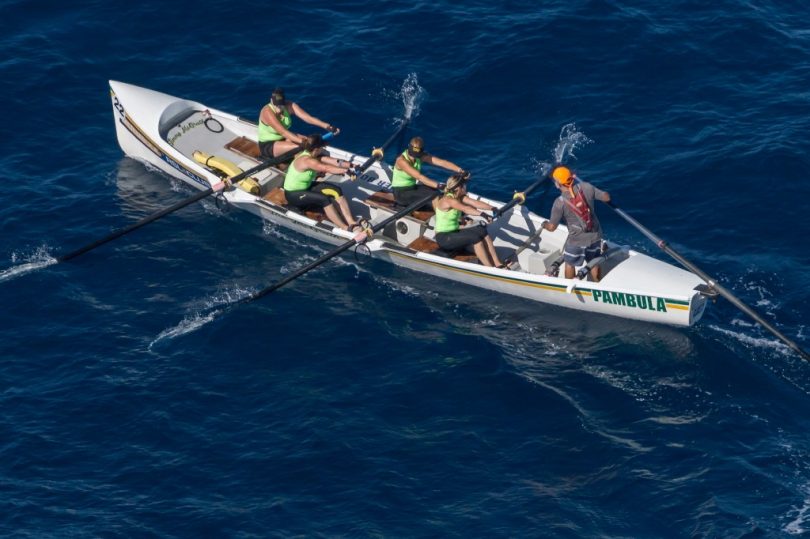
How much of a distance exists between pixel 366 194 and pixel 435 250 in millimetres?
4052

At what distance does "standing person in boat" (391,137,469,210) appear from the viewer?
124 ft

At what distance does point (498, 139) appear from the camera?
4259cm

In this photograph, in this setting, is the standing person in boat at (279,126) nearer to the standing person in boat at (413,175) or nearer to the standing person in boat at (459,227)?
the standing person in boat at (413,175)

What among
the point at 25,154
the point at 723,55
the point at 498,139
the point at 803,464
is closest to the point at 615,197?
the point at 498,139

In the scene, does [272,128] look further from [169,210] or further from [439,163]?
[439,163]

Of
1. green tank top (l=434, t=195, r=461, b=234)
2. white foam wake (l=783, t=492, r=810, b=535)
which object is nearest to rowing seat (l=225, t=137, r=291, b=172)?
green tank top (l=434, t=195, r=461, b=234)

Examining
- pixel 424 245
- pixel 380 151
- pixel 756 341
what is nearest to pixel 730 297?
pixel 756 341

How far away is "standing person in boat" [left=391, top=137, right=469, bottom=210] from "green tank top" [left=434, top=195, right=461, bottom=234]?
143cm

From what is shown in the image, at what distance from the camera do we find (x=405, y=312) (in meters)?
35.9

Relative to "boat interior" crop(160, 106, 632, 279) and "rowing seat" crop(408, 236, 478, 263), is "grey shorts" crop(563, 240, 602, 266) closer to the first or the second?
"boat interior" crop(160, 106, 632, 279)

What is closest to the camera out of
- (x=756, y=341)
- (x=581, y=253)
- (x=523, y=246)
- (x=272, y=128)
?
(x=756, y=341)

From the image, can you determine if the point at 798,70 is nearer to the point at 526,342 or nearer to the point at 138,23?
the point at 526,342

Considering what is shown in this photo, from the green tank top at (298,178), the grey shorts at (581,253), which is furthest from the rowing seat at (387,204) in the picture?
the grey shorts at (581,253)

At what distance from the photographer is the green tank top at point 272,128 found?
132 ft
